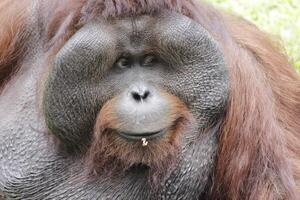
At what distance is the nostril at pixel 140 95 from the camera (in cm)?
270

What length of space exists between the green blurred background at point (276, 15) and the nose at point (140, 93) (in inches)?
66.9

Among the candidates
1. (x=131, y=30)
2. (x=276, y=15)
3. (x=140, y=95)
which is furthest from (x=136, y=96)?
(x=276, y=15)

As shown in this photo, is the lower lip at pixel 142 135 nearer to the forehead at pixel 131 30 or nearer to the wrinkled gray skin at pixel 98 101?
the wrinkled gray skin at pixel 98 101

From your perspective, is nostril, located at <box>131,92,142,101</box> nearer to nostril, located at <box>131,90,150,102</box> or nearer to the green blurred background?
nostril, located at <box>131,90,150,102</box>

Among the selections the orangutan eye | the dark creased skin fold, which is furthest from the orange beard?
the orangutan eye

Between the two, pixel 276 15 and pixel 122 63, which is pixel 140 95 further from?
pixel 276 15

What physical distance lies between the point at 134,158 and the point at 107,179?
0.20 meters

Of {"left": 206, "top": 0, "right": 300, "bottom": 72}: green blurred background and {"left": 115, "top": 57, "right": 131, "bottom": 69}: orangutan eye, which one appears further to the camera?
{"left": 206, "top": 0, "right": 300, "bottom": 72}: green blurred background

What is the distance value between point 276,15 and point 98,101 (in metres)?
2.04

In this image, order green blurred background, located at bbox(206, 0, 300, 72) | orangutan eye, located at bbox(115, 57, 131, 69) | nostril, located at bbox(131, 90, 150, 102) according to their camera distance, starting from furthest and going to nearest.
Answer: green blurred background, located at bbox(206, 0, 300, 72) < orangutan eye, located at bbox(115, 57, 131, 69) < nostril, located at bbox(131, 90, 150, 102)

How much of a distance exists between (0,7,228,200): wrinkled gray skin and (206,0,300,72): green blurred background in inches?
56.7

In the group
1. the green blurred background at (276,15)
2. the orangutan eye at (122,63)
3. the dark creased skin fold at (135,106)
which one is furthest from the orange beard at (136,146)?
the green blurred background at (276,15)

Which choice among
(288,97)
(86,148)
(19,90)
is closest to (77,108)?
(86,148)

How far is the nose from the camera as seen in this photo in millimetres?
2701
